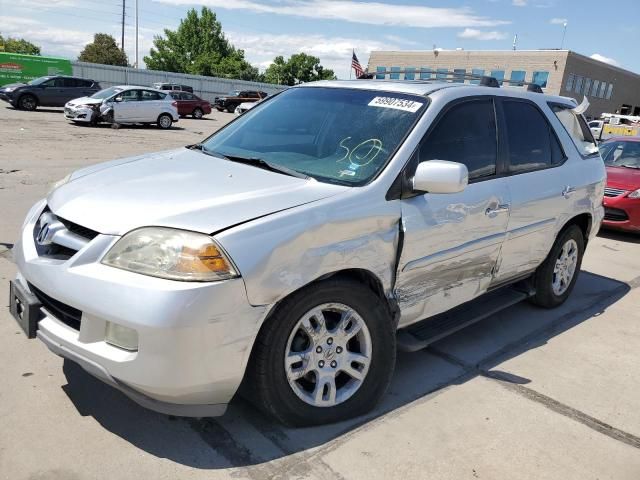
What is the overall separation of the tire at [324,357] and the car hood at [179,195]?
48cm

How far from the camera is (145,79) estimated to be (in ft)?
138

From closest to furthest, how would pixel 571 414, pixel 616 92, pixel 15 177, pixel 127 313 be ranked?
1. pixel 127 313
2. pixel 571 414
3. pixel 15 177
4. pixel 616 92

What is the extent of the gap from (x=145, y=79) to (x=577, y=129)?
41.8 meters

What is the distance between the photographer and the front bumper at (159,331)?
7.55ft

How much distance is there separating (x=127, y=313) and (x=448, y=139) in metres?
2.19

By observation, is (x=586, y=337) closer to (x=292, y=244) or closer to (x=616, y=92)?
(x=292, y=244)

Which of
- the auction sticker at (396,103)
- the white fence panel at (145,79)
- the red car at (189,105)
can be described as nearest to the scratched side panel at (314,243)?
the auction sticker at (396,103)

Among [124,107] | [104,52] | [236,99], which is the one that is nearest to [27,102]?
[124,107]

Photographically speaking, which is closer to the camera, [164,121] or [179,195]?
[179,195]

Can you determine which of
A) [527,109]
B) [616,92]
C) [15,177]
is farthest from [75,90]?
[616,92]

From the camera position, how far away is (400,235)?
3.06 m

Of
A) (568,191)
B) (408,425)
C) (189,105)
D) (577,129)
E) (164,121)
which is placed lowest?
(164,121)

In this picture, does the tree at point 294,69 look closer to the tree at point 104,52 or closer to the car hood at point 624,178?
the tree at point 104,52

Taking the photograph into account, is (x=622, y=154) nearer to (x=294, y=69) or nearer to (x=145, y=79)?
(x=145, y=79)
